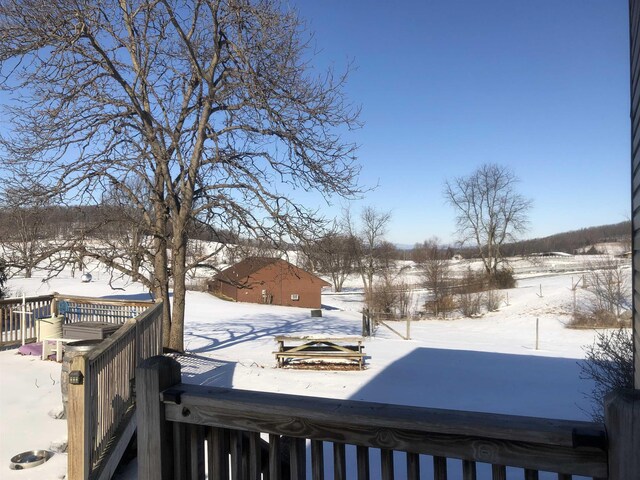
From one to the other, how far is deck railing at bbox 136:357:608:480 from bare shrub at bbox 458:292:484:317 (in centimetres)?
3280

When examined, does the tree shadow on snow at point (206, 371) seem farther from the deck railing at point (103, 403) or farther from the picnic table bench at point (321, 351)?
the deck railing at point (103, 403)

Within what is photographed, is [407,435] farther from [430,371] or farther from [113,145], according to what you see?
[113,145]

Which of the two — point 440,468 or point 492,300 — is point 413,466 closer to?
point 440,468

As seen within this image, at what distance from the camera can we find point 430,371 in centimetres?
1104

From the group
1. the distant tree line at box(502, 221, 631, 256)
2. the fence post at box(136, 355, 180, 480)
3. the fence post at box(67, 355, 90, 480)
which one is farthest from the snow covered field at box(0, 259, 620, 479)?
the distant tree line at box(502, 221, 631, 256)

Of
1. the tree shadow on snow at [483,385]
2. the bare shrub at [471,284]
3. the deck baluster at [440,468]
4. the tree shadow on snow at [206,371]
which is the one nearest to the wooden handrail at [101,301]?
the tree shadow on snow at [206,371]

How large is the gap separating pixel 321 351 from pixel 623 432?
10.4 m

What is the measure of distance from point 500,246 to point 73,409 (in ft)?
166

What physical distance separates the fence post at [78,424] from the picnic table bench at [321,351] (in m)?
7.08

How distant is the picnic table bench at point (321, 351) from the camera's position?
11195 millimetres

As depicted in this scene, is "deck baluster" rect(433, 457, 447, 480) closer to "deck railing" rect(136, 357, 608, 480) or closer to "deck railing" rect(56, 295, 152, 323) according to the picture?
"deck railing" rect(136, 357, 608, 480)

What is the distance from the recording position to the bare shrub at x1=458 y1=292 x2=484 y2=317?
110 ft

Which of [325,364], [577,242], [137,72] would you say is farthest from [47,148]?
[577,242]

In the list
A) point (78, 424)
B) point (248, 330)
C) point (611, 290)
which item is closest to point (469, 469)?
point (78, 424)
